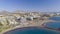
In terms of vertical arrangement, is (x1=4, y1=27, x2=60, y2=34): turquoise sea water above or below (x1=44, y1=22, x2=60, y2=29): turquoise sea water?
below

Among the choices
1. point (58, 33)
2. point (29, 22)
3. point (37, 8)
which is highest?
point (37, 8)

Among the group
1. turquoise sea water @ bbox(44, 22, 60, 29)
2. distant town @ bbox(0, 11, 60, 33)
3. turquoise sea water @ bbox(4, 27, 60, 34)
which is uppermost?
distant town @ bbox(0, 11, 60, 33)

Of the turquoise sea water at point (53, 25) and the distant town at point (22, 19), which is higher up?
the distant town at point (22, 19)

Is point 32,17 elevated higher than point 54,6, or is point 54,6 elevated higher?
point 54,6

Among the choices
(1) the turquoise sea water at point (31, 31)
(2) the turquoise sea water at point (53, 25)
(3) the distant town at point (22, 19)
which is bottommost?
(1) the turquoise sea water at point (31, 31)

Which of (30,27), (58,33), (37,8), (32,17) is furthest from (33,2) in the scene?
(58,33)

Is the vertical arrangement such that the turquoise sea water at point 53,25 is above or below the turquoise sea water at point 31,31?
above

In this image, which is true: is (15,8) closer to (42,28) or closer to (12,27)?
(12,27)

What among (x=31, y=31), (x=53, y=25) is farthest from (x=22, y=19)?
(x=53, y=25)

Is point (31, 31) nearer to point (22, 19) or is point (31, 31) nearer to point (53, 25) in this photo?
point (22, 19)
